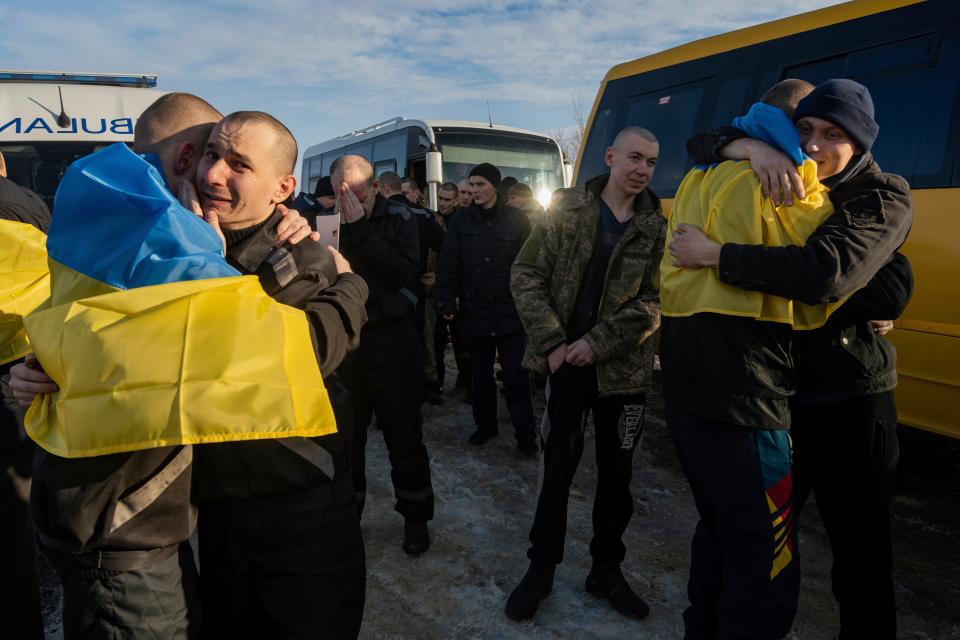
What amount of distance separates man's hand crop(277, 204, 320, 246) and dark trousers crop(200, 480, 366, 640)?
0.62m

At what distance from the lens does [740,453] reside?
66.6 inches

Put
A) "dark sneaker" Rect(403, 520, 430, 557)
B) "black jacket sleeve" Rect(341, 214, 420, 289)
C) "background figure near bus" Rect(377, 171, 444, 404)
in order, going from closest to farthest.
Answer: "black jacket sleeve" Rect(341, 214, 420, 289) < "dark sneaker" Rect(403, 520, 430, 557) < "background figure near bus" Rect(377, 171, 444, 404)

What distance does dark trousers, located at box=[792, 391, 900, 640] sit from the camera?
5.85 feet

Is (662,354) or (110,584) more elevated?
(662,354)

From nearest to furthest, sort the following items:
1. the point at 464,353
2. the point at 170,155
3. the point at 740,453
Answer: the point at 170,155 < the point at 740,453 < the point at 464,353

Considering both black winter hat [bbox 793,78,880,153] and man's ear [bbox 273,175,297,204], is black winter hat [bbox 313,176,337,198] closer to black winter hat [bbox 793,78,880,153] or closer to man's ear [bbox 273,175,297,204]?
man's ear [bbox 273,175,297,204]

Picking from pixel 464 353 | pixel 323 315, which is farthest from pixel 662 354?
pixel 464 353

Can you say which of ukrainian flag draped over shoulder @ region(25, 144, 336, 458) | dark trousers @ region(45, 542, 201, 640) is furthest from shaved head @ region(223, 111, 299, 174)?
dark trousers @ region(45, 542, 201, 640)

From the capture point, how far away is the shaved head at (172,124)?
5.01 feet

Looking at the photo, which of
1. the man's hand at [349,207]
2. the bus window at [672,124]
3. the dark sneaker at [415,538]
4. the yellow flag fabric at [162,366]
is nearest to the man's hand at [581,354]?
the man's hand at [349,207]

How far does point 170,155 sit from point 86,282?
523mm

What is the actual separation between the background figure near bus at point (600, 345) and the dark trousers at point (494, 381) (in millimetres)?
A: 1926

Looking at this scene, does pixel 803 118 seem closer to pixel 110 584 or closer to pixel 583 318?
pixel 583 318

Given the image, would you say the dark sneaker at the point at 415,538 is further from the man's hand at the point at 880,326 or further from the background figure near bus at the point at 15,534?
the man's hand at the point at 880,326
